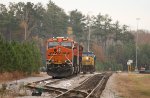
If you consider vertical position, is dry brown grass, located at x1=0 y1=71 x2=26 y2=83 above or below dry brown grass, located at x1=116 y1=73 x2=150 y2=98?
above

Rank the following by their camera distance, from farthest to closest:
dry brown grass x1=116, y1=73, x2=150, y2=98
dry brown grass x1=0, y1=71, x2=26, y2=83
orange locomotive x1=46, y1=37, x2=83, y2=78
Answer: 1. orange locomotive x1=46, y1=37, x2=83, y2=78
2. dry brown grass x1=0, y1=71, x2=26, y2=83
3. dry brown grass x1=116, y1=73, x2=150, y2=98

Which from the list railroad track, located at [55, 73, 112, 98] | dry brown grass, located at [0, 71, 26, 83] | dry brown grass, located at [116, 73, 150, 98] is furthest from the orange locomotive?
railroad track, located at [55, 73, 112, 98]

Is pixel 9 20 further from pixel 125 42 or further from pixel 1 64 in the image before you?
pixel 1 64

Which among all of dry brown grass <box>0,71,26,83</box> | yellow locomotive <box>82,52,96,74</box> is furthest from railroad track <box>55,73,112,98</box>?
yellow locomotive <box>82,52,96,74</box>

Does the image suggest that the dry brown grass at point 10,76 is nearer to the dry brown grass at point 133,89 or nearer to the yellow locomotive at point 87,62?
the dry brown grass at point 133,89

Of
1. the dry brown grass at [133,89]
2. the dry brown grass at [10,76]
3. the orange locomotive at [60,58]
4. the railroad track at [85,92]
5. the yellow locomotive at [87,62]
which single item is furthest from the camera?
the yellow locomotive at [87,62]

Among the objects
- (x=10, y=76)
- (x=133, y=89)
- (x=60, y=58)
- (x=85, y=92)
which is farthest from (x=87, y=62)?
(x=85, y=92)

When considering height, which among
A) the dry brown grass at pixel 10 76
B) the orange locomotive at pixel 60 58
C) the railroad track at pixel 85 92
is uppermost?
the orange locomotive at pixel 60 58

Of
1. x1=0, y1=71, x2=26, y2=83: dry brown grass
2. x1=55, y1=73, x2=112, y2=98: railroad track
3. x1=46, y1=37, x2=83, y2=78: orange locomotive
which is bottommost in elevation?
x1=55, y1=73, x2=112, y2=98: railroad track

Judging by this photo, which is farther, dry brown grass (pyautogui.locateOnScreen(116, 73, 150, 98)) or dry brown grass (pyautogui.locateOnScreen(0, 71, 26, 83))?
dry brown grass (pyautogui.locateOnScreen(0, 71, 26, 83))

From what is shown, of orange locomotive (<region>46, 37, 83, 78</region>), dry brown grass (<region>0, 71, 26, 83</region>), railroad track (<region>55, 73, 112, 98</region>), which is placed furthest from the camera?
orange locomotive (<region>46, 37, 83, 78</region>)

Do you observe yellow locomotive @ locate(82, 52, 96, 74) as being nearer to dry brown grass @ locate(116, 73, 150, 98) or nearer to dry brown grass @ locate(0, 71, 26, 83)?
dry brown grass @ locate(0, 71, 26, 83)

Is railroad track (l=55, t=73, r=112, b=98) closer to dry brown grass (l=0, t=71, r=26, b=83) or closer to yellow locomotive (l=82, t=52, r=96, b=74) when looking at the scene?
dry brown grass (l=0, t=71, r=26, b=83)

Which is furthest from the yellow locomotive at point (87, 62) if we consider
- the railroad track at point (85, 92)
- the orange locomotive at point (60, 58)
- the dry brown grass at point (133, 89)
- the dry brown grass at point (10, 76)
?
the railroad track at point (85, 92)
